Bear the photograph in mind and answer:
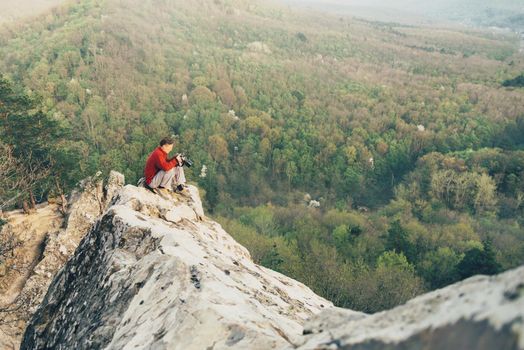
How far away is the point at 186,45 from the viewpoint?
13988cm

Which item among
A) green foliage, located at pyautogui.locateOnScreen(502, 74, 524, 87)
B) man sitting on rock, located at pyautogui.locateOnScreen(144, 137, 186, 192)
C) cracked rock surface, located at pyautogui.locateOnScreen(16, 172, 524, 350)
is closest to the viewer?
cracked rock surface, located at pyautogui.locateOnScreen(16, 172, 524, 350)

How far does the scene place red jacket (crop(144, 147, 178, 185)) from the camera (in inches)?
461

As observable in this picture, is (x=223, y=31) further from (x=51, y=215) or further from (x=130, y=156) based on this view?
(x=51, y=215)

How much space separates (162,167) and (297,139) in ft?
230

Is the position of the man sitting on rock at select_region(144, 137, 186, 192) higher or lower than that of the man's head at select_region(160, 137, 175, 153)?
lower

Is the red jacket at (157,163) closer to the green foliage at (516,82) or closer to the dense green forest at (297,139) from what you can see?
the dense green forest at (297,139)

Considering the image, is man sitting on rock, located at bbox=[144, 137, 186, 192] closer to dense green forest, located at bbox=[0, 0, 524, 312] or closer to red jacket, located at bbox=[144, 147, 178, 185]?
red jacket, located at bbox=[144, 147, 178, 185]

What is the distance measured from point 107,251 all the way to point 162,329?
3.61 metres

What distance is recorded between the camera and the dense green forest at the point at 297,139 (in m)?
33.3

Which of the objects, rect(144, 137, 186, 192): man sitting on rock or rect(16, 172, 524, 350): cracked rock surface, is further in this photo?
rect(144, 137, 186, 192): man sitting on rock

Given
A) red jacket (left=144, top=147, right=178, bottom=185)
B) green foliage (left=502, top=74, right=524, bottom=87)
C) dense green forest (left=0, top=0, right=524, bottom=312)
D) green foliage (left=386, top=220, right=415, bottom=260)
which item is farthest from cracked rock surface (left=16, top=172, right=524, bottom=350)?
green foliage (left=502, top=74, right=524, bottom=87)

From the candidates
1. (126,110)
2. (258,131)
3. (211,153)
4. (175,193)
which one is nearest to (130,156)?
(211,153)

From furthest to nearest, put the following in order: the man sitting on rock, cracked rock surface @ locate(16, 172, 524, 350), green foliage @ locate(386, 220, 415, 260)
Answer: green foliage @ locate(386, 220, 415, 260)
the man sitting on rock
cracked rock surface @ locate(16, 172, 524, 350)

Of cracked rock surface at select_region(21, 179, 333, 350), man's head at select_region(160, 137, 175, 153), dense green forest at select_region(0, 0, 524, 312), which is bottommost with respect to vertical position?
dense green forest at select_region(0, 0, 524, 312)
